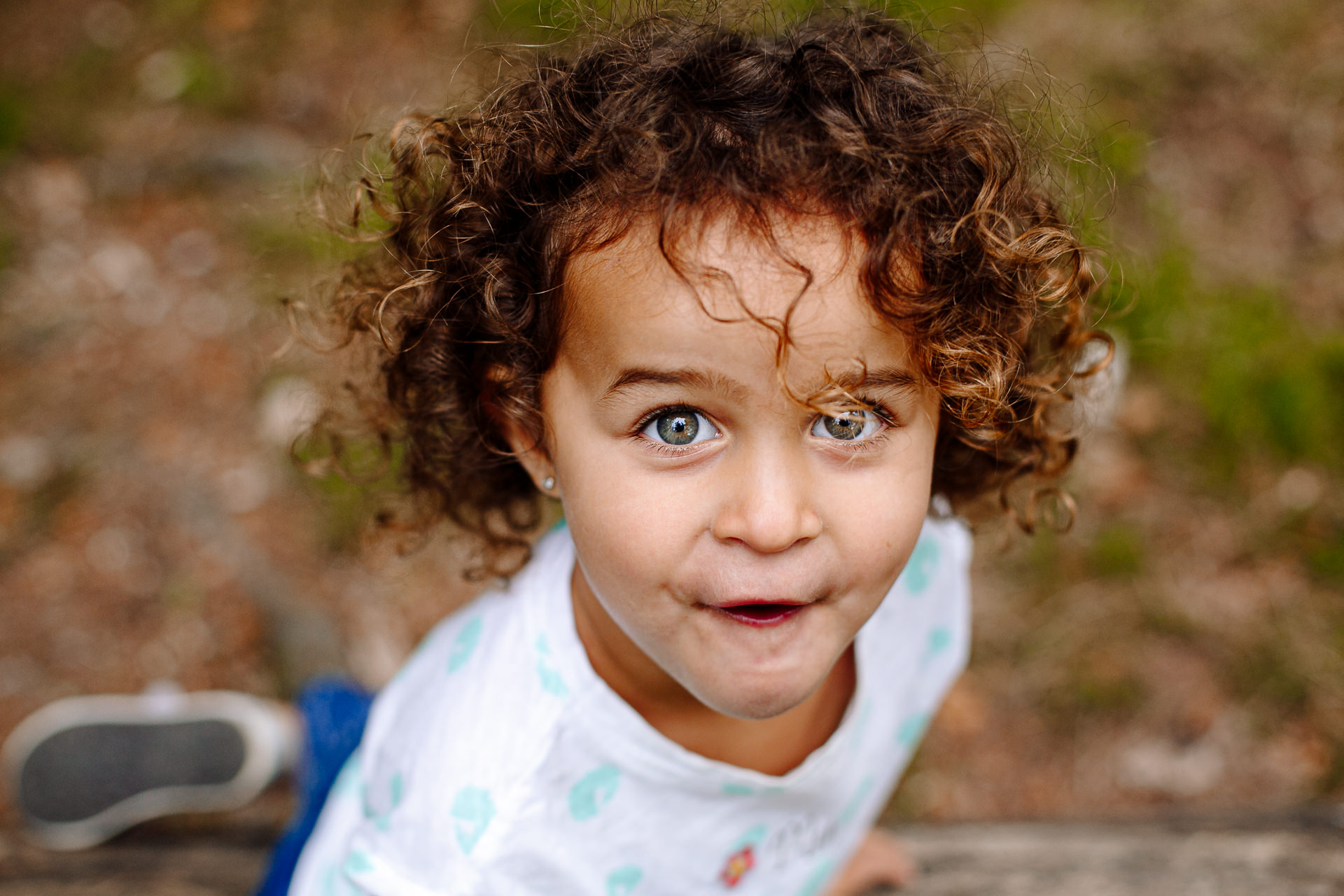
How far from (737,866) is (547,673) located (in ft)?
1.51

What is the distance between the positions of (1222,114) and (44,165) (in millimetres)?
3871

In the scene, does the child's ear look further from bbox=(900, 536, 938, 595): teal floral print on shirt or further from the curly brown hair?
bbox=(900, 536, 938, 595): teal floral print on shirt

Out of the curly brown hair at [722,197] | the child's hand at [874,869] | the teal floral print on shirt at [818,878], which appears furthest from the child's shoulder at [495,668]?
the child's hand at [874,869]

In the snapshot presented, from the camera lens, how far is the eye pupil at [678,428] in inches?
43.9

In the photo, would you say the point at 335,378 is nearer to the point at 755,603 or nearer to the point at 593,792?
the point at 593,792

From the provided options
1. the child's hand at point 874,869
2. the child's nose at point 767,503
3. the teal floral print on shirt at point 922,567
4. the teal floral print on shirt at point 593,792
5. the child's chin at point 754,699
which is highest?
the child's nose at point 767,503

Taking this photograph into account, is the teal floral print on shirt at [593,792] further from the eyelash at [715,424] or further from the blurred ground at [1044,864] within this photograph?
the blurred ground at [1044,864]

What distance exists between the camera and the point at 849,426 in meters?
1.14

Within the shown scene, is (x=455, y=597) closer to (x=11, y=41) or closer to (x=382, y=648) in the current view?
(x=382, y=648)

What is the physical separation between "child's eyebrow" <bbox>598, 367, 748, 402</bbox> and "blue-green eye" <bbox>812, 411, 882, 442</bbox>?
0.37 ft

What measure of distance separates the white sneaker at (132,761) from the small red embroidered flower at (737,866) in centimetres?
128

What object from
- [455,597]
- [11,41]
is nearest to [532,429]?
[455,597]

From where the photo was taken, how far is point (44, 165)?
330cm

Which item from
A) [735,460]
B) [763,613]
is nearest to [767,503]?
[735,460]
